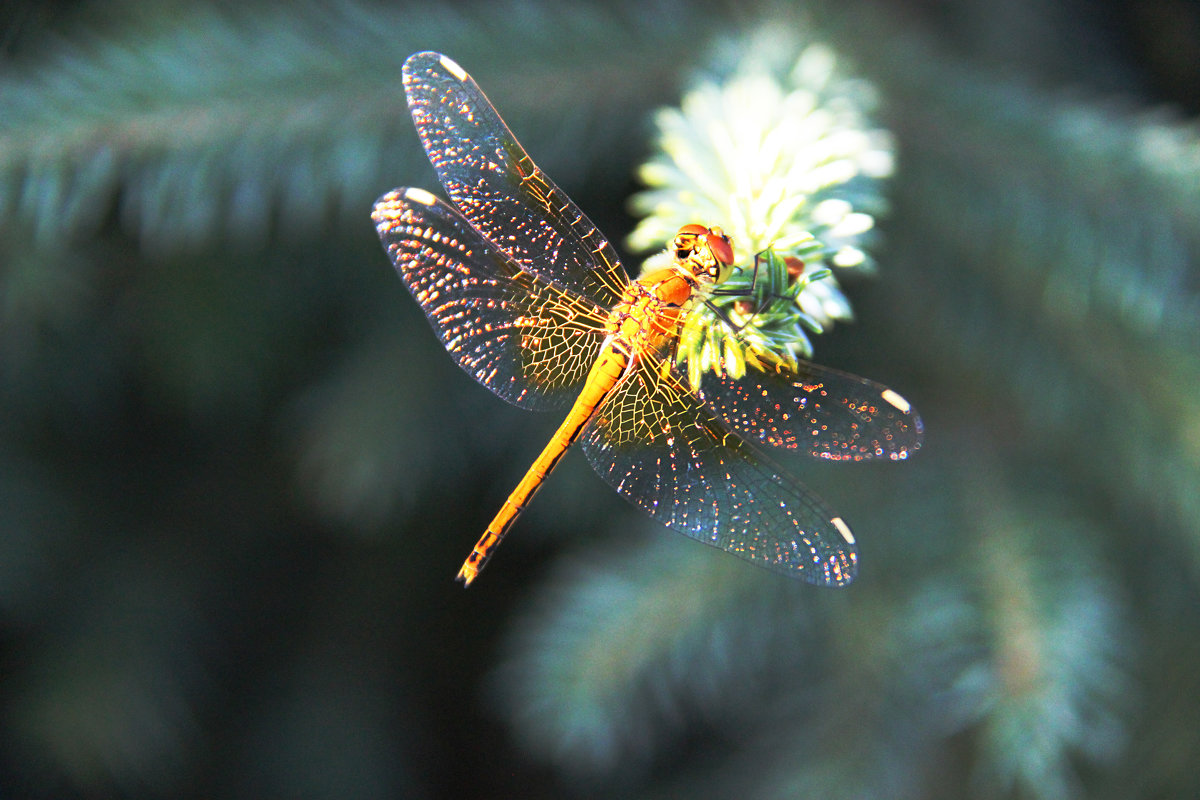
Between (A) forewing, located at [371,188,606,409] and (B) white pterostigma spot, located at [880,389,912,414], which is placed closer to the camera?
(B) white pterostigma spot, located at [880,389,912,414]

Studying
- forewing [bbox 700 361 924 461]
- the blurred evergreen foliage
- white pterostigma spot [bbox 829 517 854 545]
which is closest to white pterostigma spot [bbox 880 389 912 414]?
forewing [bbox 700 361 924 461]

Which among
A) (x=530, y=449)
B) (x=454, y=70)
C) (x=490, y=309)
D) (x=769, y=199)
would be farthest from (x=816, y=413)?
(x=530, y=449)

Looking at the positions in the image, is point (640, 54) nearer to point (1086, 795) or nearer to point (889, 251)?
point (889, 251)

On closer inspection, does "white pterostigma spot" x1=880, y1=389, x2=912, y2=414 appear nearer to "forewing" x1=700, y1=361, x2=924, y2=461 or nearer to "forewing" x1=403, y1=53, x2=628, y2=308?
"forewing" x1=700, y1=361, x2=924, y2=461

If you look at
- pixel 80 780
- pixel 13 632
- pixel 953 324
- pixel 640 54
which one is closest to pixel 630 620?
pixel 953 324

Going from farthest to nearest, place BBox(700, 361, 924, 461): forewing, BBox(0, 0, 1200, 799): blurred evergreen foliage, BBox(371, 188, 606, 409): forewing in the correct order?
1. BBox(0, 0, 1200, 799): blurred evergreen foliage
2. BBox(371, 188, 606, 409): forewing
3. BBox(700, 361, 924, 461): forewing

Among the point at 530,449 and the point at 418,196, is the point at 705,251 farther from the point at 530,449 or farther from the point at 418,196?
the point at 530,449
